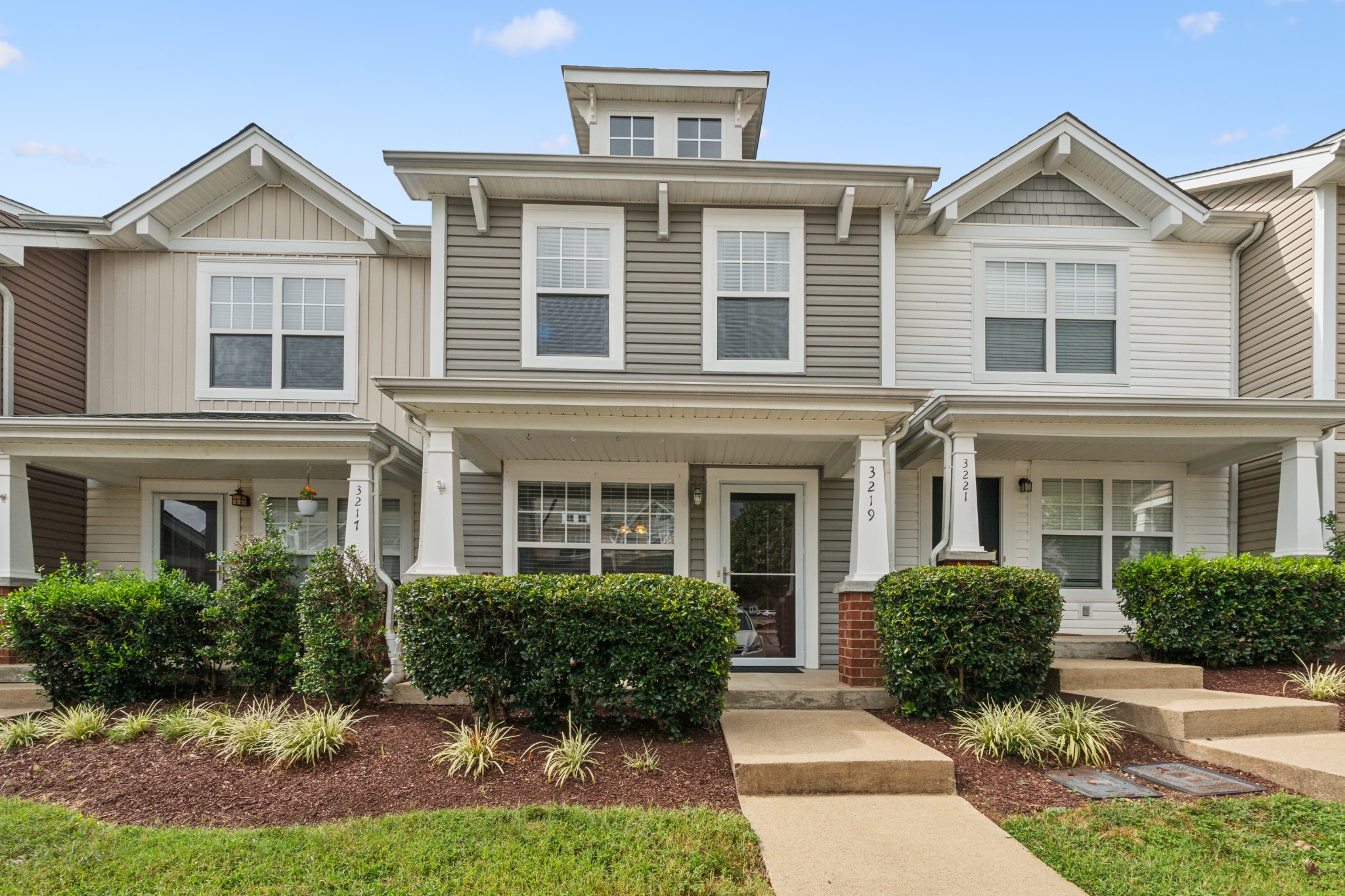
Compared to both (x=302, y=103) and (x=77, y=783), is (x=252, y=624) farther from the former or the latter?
(x=302, y=103)

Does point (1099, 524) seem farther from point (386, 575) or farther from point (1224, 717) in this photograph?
point (386, 575)

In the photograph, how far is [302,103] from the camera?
37.3 feet

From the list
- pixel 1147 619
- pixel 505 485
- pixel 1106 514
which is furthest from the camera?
pixel 1106 514

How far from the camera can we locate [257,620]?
665 centimetres

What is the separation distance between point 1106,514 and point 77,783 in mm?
9720

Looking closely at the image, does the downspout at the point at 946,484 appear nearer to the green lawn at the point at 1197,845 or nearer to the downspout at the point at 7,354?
the green lawn at the point at 1197,845

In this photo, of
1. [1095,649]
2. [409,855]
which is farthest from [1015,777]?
[409,855]

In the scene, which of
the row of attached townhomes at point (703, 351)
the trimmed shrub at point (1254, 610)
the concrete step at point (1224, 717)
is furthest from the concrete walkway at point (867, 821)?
the trimmed shrub at point (1254, 610)

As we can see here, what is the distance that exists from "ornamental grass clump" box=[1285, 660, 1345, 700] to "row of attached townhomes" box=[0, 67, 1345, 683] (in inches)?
55.0

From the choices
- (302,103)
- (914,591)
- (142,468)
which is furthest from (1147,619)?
(302,103)

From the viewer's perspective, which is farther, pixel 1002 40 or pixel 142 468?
pixel 1002 40

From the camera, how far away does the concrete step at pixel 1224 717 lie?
5688mm

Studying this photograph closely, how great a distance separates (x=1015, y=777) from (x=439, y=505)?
188 inches

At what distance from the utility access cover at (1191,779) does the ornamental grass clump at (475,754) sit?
4021 millimetres
